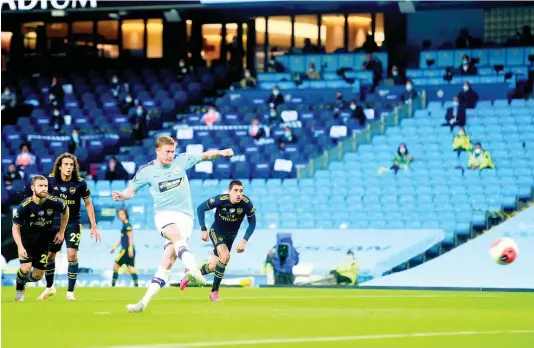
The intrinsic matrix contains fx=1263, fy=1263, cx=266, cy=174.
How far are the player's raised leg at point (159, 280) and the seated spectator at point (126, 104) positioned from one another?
86.3 feet

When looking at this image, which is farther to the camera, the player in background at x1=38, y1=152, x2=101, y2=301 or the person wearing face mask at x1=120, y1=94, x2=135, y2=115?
the person wearing face mask at x1=120, y1=94, x2=135, y2=115

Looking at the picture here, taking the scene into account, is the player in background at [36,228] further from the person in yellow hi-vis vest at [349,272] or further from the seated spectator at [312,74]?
the seated spectator at [312,74]

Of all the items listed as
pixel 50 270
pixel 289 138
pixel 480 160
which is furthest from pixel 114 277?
pixel 480 160

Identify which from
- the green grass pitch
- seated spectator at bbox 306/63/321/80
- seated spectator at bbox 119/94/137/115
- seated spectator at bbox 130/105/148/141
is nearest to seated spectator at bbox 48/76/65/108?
seated spectator at bbox 119/94/137/115

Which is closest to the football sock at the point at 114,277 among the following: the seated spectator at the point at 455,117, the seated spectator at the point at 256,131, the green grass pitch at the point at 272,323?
the green grass pitch at the point at 272,323

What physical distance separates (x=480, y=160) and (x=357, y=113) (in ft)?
16.4

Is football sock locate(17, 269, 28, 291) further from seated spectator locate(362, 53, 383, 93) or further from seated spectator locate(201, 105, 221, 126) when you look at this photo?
seated spectator locate(362, 53, 383, 93)

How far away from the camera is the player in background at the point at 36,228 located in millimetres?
17719

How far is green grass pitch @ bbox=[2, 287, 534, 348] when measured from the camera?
10742 mm

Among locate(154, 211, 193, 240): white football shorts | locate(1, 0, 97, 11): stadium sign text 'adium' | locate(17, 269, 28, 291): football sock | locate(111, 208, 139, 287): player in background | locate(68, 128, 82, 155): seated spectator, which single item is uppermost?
locate(1, 0, 97, 11): stadium sign text 'adium'

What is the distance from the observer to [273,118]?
37.6 meters

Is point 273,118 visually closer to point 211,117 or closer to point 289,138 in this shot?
point 289,138

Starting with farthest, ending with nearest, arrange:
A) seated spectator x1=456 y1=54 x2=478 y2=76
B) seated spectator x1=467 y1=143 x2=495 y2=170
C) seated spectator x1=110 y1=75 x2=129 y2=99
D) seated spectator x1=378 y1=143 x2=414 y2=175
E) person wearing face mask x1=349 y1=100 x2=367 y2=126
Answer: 1. seated spectator x1=110 y1=75 x2=129 y2=99
2. seated spectator x1=456 y1=54 x2=478 y2=76
3. person wearing face mask x1=349 y1=100 x2=367 y2=126
4. seated spectator x1=378 y1=143 x2=414 y2=175
5. seated spectator x1=467 y1=143 x2=495 y2=170

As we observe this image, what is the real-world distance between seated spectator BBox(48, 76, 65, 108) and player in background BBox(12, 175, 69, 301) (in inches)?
914
